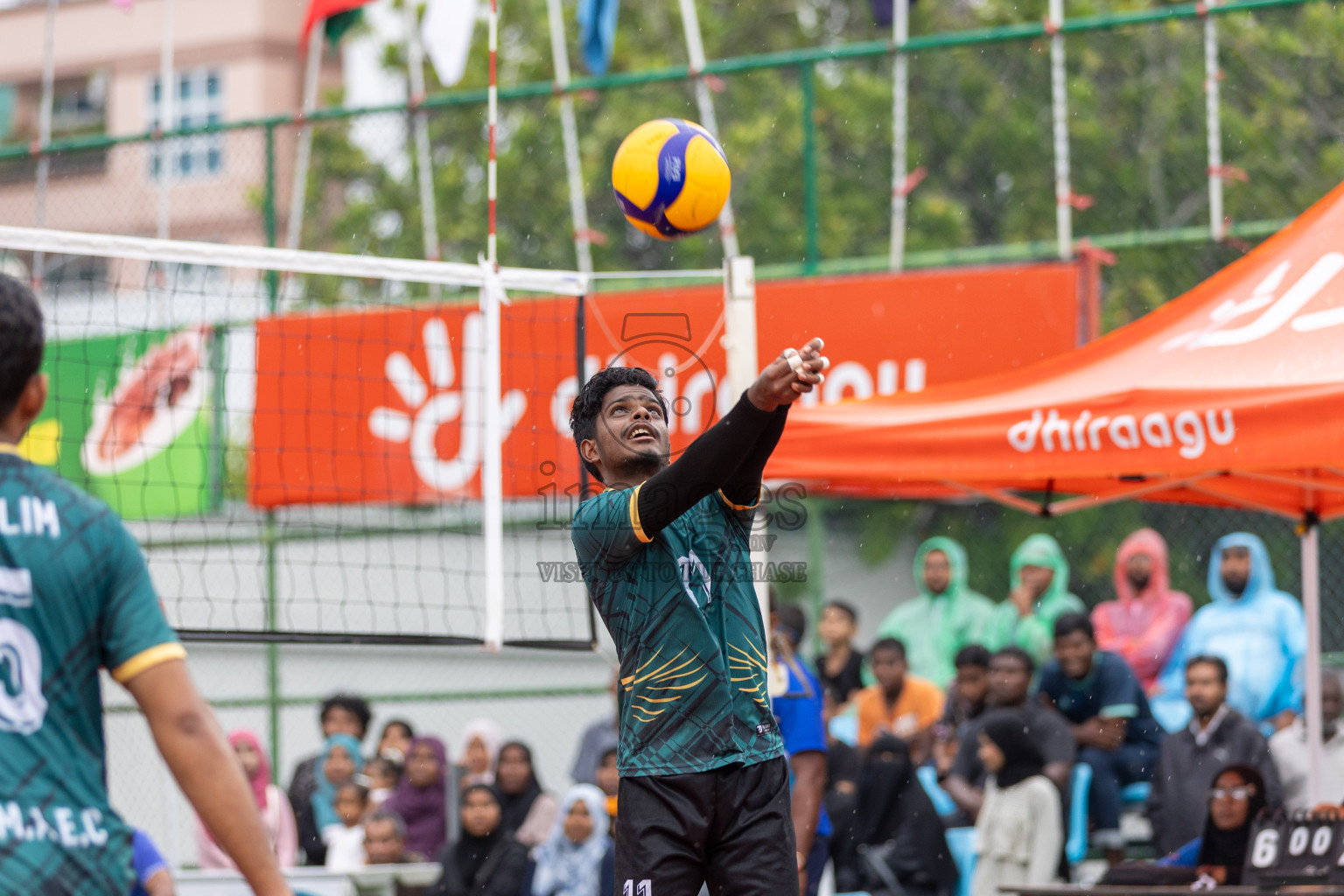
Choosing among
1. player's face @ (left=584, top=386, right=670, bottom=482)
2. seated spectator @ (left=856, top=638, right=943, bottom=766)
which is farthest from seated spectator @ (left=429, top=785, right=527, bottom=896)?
player's face @ (left=584, top=386, right=670, bottom=482)

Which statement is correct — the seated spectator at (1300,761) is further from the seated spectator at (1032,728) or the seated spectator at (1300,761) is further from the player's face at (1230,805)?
the seated spectator at (1032,728)

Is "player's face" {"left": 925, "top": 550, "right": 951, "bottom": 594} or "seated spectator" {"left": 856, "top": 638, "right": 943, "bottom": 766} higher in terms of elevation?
"player's face" {"left": 925, "top": 550, "right": 951, "bottom": 594}

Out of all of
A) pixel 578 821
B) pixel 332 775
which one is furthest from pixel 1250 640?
pixel 332 775

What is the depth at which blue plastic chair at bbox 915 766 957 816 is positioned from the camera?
9.07 m

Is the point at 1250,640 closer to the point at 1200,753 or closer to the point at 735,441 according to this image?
the point at 1200,753

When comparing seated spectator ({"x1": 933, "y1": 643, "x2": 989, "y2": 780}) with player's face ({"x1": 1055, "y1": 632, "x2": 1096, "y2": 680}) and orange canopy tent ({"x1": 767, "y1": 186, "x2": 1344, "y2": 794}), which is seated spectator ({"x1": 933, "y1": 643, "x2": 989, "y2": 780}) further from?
orange canopy tent ({"x1": 767, "y1": 186, "x2": 1344, "y2": 794})

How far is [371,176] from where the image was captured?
21.5 m

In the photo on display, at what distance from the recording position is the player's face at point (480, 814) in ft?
29.0

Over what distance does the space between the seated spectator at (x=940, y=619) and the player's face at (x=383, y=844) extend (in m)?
3.04

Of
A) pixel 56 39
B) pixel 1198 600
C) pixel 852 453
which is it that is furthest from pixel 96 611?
pixel 56 39

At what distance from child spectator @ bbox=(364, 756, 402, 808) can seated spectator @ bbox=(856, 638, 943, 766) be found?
2821mm

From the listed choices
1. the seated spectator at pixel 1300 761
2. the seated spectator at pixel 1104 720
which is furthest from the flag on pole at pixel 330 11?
the seated spectator at pixel 1300 761

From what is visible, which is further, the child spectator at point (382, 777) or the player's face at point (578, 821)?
the child spectator at point (382, 777)

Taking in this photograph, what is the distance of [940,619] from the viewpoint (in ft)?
32.8
